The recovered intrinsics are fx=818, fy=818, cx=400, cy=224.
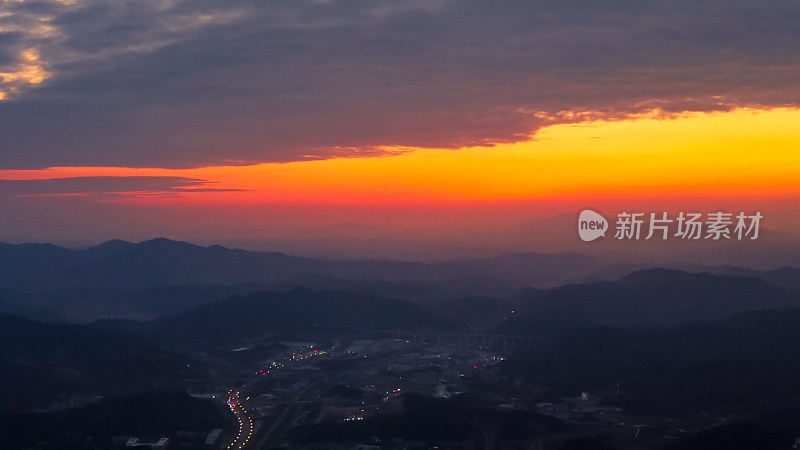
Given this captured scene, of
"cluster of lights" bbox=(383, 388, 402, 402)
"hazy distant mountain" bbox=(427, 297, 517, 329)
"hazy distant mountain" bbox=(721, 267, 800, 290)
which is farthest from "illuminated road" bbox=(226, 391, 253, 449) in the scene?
"hazy distant mountain" bbox=(721, 267, 800, 290)

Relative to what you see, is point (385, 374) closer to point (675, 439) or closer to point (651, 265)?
point (675, 439)

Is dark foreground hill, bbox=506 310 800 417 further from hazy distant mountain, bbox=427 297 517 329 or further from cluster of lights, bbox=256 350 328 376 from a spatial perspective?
hazy distant mountain, bbox=427 297 517 329

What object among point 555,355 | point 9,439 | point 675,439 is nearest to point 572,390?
point 555,355

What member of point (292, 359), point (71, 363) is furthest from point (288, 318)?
point (71, 363)

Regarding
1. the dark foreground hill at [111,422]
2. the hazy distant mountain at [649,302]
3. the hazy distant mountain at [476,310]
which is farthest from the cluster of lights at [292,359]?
the hazy distant mountain at [476,310]

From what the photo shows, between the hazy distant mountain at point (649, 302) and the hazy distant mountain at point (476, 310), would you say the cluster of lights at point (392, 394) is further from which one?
the hazy distant mountain at point (476, 310)
